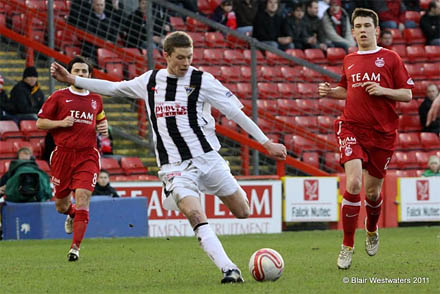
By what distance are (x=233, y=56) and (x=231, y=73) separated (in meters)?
0.60

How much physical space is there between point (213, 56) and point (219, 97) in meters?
12.9

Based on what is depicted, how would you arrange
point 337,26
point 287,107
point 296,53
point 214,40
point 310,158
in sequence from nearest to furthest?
point 310,158
point 287,107
point 214,40
point 296,53
point 337,26

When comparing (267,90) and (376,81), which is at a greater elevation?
(267,90)

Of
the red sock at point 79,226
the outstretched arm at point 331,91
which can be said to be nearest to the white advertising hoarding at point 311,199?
the red sock at point 79,226

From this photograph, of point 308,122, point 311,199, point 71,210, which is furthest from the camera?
point 308,122

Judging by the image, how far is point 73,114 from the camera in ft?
37.9

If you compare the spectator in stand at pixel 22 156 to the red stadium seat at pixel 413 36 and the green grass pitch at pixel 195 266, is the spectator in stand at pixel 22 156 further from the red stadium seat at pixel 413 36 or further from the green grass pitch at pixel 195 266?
the red stadium seat at pixel 413 36

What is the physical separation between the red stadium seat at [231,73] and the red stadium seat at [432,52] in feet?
17.4

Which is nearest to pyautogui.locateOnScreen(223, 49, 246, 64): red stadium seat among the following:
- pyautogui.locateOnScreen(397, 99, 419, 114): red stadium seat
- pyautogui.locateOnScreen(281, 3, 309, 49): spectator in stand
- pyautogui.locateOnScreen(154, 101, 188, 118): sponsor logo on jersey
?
pyautogui.locateOnScreen(281, 3, 309, 49): spectator in stand

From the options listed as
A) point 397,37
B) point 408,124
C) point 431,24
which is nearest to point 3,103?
point 408,124

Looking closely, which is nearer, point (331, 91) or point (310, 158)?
point (331, 91)

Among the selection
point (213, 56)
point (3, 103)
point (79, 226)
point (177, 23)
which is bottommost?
point (79, 226)

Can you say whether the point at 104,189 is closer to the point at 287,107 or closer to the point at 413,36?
the point at 287,107

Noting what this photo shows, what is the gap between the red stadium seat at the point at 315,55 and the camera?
22.8 metres
